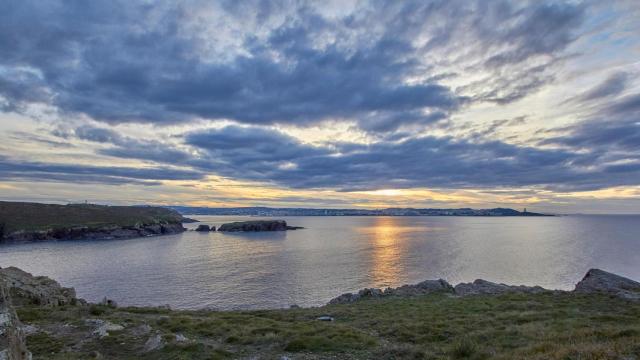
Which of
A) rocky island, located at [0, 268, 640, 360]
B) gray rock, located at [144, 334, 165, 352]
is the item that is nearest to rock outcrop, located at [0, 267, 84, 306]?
rocky island, located at [0, 268, 640, 360]

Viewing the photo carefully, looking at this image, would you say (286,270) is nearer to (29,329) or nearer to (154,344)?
(29,329)

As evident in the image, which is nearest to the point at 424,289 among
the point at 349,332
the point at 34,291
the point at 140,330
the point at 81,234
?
the point at 349,332

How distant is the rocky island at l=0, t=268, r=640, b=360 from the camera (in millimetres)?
13898

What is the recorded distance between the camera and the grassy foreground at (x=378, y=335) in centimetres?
1441

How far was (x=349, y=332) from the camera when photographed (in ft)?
62.5

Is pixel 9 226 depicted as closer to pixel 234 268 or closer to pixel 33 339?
pixel 234 268

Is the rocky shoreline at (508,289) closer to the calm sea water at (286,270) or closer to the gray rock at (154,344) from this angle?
the calm sea water at (286,270)

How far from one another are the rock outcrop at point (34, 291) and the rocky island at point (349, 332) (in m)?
0.17

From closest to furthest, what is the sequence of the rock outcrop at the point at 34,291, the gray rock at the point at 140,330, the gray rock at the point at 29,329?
1. the gray rock at the point at 29,329
2. the gray rock at the point at 140,330
3. the rock outcrop at the point at 34,291

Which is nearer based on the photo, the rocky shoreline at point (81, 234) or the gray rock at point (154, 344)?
the gray rock at point (154, 344)

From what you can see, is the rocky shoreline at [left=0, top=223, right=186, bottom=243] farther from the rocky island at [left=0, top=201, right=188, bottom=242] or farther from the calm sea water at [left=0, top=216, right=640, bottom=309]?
the calm sea water at [left=0, top=216, right=640, bottom=309]

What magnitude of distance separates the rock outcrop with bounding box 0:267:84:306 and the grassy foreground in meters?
5.76

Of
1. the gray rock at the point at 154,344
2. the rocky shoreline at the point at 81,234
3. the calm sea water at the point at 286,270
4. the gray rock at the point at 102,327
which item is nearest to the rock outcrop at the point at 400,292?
the calm sea water at the point at 286,270

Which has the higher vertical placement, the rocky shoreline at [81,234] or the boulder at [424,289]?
the boulder at [424,289]
